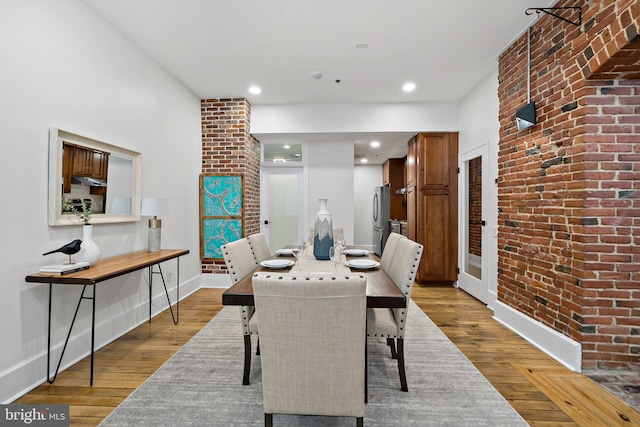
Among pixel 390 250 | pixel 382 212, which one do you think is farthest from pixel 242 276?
pixel 382 212

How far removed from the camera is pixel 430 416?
1703 millimetres

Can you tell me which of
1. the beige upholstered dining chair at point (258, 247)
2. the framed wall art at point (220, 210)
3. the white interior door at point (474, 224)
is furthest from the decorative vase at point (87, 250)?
the white interior door at point (474, 224)

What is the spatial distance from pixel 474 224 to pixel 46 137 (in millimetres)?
4501

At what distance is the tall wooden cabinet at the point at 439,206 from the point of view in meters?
4.58

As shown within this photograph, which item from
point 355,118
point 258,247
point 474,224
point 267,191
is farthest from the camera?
point 267,191

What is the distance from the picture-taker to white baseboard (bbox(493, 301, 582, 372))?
2.21m

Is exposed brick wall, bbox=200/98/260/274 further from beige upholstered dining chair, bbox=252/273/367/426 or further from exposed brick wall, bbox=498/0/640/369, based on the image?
exposed brick wall, bbox=498/0/640/369

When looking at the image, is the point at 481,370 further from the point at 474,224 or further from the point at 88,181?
the point at 88,181

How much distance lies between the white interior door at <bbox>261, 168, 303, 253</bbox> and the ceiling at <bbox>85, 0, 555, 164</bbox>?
63.4 inches

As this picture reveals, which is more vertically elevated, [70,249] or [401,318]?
[70,249]

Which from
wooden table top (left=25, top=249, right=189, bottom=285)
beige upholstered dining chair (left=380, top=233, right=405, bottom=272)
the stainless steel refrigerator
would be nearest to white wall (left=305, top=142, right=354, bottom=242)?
the stainless steel refrigerator

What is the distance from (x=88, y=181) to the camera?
96.0 inches

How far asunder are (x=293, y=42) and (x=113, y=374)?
122 inches

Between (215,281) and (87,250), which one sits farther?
(215,281)
